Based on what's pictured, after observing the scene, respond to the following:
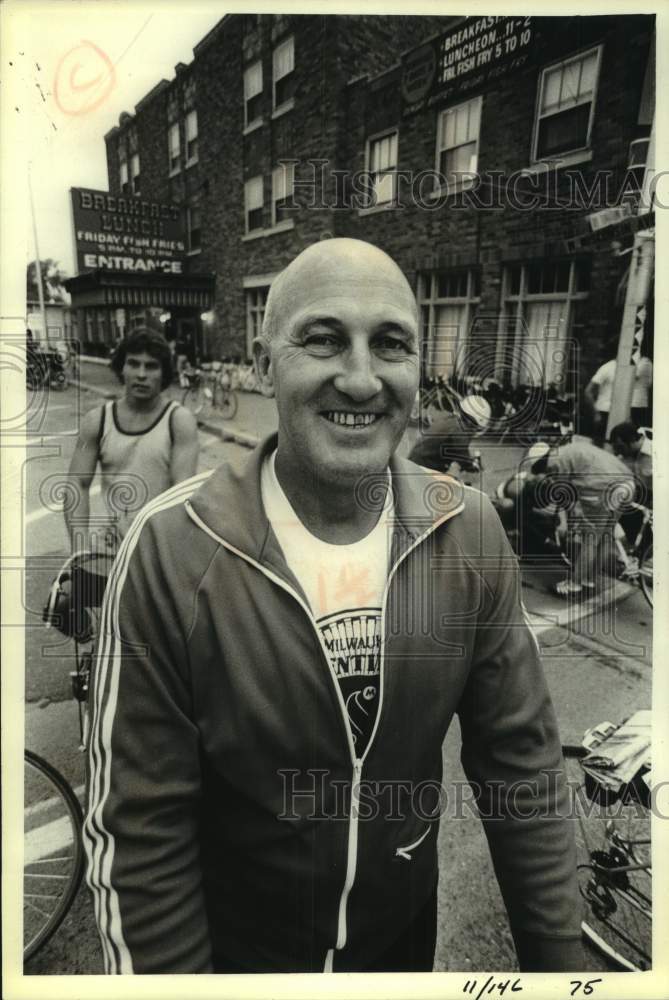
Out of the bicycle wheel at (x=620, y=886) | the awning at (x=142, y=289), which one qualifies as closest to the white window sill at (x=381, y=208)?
the awning at (x=142, y=289)

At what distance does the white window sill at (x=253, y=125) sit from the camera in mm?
1681

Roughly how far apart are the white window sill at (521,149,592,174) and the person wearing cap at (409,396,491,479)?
0.67 meters

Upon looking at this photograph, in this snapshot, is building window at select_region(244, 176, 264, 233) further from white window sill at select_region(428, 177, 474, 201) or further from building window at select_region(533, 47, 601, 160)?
building window at select_region(533, 47, 601, 160)

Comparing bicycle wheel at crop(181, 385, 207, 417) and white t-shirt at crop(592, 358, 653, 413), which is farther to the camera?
bicycle wheel at crop(181, 385, 207, 417)

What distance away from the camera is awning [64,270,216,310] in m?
1.67

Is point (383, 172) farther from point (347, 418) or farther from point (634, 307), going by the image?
point (347, 418)

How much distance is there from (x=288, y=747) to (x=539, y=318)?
1.47 metres

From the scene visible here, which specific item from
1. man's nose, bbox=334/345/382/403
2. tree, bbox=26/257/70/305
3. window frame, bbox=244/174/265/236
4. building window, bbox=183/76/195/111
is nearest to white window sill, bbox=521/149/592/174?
window frame, bbox=244/174/265/236

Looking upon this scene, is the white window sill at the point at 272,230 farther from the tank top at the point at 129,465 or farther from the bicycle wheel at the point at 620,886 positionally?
the bicycle wheel at the point at 620,886

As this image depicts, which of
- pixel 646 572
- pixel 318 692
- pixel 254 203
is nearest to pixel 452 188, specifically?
pixel 254 203

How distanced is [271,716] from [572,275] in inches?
61.7

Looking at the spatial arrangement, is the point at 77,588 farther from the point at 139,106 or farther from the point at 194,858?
the point at 139,106

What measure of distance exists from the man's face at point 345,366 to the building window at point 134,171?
98 centimetres

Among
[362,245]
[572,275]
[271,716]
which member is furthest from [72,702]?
[572,275]
